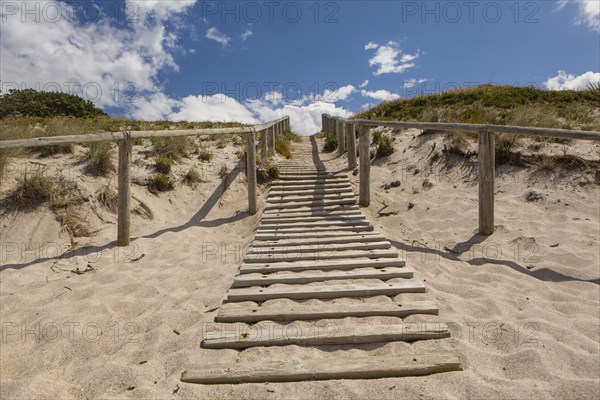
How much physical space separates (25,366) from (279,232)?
11.6 feet

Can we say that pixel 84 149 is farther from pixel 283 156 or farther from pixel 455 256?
pixel 455 256

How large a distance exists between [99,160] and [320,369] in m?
5.47

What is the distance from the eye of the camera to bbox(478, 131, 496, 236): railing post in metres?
4.93

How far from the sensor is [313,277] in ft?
12.5

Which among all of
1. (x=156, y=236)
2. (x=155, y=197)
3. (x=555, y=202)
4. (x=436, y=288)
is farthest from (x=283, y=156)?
(x=436, y=288)

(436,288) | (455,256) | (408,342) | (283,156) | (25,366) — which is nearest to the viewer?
(25,366)

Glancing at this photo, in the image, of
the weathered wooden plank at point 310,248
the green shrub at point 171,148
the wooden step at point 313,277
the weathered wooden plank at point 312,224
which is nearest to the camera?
the wooden step at point 313,277

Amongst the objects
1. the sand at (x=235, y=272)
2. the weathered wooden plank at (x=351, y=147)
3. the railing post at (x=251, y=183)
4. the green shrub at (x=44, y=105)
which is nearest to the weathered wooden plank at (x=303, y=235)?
the sand at (x=235, y=272)

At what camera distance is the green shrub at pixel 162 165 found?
7012 millimetres

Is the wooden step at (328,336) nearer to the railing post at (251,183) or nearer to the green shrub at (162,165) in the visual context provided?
the railing post at (251,183)

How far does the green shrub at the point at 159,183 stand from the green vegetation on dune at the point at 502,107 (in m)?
7.21

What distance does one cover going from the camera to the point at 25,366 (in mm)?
2568

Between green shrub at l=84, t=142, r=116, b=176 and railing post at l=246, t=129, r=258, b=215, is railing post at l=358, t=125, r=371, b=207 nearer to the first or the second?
railing post at l=246, t=129, r=258, b=215

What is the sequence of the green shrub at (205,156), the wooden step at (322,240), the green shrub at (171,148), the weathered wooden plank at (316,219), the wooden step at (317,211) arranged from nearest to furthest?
the wooden step at (322,240) → the weathered wooden plank at (316,219) → the wooden step at (317,211) → the green shrub at (171,148) → the green shrub at (205,156)
